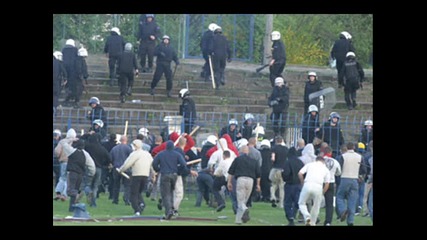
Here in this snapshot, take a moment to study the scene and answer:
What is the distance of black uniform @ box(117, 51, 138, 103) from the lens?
37406mm

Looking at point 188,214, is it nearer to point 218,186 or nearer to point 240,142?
point 218,186

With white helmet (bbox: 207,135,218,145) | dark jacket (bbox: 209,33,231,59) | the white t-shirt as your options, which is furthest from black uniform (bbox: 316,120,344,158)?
the white t-shirt

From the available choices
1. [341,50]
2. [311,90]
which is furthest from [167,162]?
[341,50]

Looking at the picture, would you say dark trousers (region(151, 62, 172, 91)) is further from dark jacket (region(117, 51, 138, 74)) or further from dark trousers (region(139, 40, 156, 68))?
dark trousers (region(139, 40, 156, 68))

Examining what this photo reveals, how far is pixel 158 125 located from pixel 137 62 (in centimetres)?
497

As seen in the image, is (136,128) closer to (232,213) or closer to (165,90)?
(165,90)

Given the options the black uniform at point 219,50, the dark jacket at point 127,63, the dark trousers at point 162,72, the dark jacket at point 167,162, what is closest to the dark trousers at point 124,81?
the dark jacket at point 127,63

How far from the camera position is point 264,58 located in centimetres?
4388

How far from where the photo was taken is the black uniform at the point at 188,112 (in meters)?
34.9

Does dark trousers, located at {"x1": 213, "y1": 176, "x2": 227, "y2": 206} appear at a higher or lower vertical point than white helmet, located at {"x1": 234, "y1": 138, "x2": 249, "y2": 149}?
lower

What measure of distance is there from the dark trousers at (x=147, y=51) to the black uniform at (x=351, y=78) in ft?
18.3

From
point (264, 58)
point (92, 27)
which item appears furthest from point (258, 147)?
point (92, 27)

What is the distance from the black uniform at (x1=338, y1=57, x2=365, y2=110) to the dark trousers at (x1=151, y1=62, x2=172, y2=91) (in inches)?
194

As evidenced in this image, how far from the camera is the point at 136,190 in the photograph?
28.5 m
